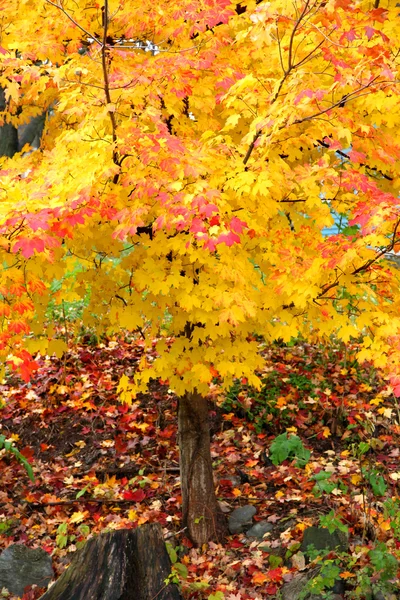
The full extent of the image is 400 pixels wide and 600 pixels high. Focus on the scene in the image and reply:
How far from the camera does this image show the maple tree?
3.71m

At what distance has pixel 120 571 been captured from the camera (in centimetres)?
461

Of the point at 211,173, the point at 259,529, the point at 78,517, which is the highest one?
the point at 211,173

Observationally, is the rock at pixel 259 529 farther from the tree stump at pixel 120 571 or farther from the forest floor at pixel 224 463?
the tree stump at pixel 120 571

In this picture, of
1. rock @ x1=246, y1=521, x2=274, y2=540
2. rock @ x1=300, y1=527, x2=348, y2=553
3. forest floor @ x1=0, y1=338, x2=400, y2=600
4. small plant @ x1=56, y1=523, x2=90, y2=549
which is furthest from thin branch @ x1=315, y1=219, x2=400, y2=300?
small plant @ x1=56, y1=523, x2=90, y2=549

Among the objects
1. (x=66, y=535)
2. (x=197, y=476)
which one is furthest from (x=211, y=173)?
(x=66, y=535)

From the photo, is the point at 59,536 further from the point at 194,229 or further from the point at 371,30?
the point at 371,30

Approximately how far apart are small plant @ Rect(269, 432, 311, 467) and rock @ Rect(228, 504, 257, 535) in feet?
2.76

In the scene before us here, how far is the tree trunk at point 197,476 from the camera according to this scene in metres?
6.24

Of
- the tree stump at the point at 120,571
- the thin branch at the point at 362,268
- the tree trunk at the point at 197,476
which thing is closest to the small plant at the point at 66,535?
the tree trunk at the point at 197,476

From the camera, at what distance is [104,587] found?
4.48 meters

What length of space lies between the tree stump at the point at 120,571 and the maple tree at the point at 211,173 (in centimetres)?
131

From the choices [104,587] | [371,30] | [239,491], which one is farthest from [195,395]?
[371,30]

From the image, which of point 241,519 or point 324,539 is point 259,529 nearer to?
point 241,519

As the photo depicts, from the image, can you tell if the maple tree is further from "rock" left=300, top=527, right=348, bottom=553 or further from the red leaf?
the red leaf
